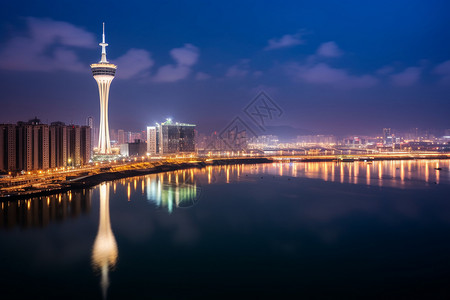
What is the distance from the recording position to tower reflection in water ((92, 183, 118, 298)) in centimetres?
432

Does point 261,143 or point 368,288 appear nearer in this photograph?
point 368,288

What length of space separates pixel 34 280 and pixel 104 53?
19.2 metres

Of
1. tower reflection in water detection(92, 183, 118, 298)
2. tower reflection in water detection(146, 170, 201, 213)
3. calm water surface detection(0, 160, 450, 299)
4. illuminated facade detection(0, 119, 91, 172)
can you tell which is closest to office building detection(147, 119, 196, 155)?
illuminated facade detection(0, 119, 91, 172)

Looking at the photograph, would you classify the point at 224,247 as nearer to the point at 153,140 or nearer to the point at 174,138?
the point at 174,138

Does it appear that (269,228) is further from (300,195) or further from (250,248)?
(300,195)

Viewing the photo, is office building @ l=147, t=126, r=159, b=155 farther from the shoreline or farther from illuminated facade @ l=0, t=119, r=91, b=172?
illuminated facade @ l=0, t=119, r=91, b=172

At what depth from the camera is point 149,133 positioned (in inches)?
1337

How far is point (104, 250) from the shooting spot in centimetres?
523

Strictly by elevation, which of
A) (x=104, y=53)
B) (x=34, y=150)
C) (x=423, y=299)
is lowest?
(x=423, y=299)

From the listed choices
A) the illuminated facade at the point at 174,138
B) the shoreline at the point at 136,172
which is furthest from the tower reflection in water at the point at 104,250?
the illuminated facade at the point at 174,138

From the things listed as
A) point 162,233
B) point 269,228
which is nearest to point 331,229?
point 269,228

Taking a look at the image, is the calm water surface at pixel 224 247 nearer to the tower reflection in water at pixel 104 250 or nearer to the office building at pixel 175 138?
the tower reflection in water at pixel 104 250

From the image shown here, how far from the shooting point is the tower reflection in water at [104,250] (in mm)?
4324

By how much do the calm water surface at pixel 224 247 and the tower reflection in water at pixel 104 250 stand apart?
0.7 inches
